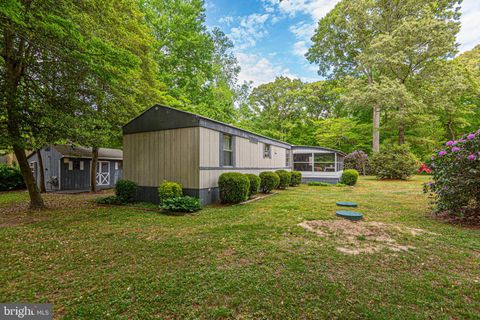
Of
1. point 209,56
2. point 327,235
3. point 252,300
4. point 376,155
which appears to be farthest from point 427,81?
point 252,300

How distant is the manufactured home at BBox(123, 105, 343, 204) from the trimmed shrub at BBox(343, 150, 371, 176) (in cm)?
1479

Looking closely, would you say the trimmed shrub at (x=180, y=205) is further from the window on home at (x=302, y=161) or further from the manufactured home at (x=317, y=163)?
the window on home at (x=302, y=161)

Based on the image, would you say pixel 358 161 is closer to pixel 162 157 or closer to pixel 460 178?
pixel 460 178

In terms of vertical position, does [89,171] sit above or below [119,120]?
below

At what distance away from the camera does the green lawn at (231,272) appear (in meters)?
2.24

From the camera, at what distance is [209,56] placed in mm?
17578

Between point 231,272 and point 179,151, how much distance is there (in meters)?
5.26

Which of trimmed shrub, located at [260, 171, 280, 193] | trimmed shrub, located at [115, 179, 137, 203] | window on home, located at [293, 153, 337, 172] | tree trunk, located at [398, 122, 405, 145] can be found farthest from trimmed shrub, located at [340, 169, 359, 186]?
trimmed shrub, located at [115, 179, 137, 203]

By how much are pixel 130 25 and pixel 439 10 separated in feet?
77.6

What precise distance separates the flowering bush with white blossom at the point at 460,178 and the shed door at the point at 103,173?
16547mm

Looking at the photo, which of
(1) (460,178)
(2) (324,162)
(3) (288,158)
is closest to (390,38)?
(2) (324,162)

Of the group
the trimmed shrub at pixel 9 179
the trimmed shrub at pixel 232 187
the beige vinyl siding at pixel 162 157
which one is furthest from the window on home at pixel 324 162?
the trimmed shrub at pixel 9 179

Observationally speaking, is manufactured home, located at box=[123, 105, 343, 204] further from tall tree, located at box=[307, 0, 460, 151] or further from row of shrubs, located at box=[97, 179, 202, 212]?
tall tree, located at box=[307, 0, 460, 151]

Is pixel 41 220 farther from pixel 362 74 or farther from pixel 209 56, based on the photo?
pixel 362 74
